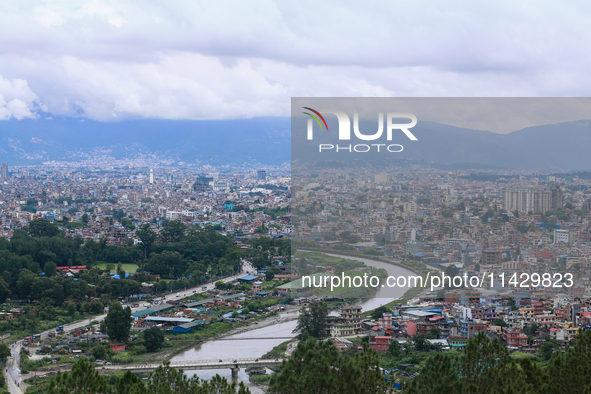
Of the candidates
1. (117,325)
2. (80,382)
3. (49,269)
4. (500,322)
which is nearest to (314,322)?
(500,322)

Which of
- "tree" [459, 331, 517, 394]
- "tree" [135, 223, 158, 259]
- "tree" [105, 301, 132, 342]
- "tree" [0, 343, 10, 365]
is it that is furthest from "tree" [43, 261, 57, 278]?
"tree" [459, 331, 517, 394]

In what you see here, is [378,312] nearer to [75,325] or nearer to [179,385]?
[75,325]

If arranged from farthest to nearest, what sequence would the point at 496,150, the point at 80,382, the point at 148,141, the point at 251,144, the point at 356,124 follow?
the point at 148,141 < the point at 251,144 < the point at 496,150 < the point at 356,124 < the point at 80,382

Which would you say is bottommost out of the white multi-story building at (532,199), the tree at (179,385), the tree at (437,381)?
the tree at (179,385)

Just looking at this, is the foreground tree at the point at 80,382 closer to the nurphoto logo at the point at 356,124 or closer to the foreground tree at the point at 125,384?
the foreground tree at the point at 125,384

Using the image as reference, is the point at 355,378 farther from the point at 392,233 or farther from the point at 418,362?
the point at 392,233

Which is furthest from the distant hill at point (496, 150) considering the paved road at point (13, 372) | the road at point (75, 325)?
the paved road at point (13, 372)
